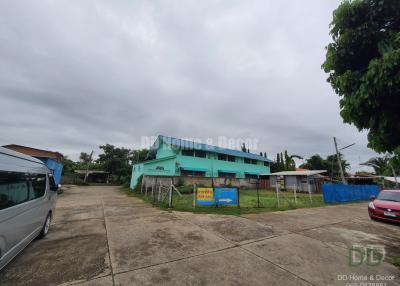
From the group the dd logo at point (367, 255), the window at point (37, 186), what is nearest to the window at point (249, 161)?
the dd logo at point (367, 255)

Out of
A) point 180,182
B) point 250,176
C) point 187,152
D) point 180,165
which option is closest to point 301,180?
point 250,176

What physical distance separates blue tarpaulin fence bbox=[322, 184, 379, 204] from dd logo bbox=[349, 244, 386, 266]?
10.7 m

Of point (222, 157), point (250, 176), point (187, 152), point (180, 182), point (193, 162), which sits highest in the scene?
point (222, 157)

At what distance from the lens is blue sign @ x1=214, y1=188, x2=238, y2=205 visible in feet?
32.3

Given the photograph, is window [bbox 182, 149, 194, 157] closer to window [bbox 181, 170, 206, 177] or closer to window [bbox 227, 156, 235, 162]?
window [bbox 181, 170, 206, 177]

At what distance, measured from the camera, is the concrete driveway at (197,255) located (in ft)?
10.2

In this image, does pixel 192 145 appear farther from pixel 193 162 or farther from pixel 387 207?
pixel 387 207

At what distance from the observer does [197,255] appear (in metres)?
3.99

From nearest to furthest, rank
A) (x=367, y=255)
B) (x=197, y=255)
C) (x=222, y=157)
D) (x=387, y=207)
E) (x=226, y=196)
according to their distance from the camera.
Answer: (x=197, y=255) < (x=367, y=255) < (x=387, y=207) < (x=226, y=196) < (x=222, y=157)

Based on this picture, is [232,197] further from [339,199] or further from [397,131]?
[339,199]

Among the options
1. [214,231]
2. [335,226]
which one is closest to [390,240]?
[335,226]

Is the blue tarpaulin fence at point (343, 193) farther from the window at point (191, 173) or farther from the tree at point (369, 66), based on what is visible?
the tree at point (369, 66)

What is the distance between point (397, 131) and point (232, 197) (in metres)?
7.53

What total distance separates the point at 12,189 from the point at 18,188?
0.29 m
